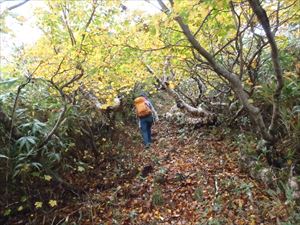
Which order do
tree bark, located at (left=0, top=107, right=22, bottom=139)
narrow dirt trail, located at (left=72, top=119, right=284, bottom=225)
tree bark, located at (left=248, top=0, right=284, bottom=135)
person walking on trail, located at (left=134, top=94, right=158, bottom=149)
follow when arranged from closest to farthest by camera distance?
tree bark, located at (left=248, top=0, right=284, bottom=135), narrow dirt trail, located at (left=72, top=119, right=284, bottom=225), tree bark, located at (left=0, top=107, right=22, bottom=139), person walking on trail, located at (left=134, top=94, right=158, bottom=149)

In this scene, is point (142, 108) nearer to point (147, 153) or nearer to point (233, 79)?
point (147, 153)

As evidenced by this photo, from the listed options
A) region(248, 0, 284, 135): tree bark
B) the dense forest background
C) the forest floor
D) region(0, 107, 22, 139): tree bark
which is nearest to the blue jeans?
the dense forest background

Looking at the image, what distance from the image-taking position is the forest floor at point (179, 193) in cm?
454

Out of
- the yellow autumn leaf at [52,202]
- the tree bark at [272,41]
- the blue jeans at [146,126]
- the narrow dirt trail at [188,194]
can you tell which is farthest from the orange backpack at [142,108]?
the tree bark at [272,41]

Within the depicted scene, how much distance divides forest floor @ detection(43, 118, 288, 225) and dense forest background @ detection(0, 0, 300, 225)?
0.02 metres

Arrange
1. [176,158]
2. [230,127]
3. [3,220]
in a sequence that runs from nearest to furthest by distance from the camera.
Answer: [3,220]
[176,158]
[230,127]

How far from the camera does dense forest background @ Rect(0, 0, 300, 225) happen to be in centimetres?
450

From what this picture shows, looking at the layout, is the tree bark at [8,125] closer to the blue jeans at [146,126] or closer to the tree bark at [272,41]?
the tree bark at [272,41]

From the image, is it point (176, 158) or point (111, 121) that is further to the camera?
point (111, 121)

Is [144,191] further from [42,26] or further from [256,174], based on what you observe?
[42,26]

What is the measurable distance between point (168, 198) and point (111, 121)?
406 centimetres

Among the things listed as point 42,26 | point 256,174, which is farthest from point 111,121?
point 256,174

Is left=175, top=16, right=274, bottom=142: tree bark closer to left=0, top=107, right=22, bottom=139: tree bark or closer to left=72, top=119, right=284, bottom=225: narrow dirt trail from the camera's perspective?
left=72, top=119, right=284, bottom=225: narrow dirt trail

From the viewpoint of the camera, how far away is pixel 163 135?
1005 cm
